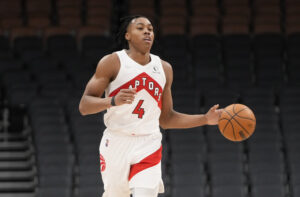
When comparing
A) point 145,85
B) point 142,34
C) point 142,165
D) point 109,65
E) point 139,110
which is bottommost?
point 142,165

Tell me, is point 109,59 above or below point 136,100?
above

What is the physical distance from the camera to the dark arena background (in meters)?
8.56

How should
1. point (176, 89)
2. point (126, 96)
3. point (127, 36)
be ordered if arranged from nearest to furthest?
1. point (126, 96)
2. point (127, 36)
3. point (176, 89)

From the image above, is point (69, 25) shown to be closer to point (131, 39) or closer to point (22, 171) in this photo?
point (22, 171)

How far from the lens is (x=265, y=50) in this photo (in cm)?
1036

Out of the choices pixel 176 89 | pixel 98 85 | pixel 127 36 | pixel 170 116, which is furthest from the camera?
pixel 176 89

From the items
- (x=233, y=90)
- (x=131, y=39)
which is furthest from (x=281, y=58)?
(x=131, y=39)

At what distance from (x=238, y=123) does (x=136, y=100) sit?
0.78m

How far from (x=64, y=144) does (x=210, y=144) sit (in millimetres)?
2222

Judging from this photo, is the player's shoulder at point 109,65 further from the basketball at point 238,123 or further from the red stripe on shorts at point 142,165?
the basketball at point 238,123

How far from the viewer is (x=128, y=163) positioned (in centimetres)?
437

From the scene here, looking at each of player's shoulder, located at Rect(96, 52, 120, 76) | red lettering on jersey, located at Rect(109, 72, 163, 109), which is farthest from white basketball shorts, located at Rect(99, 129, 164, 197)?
player's shoulder, located at Rect(96, 52, 120, 76)

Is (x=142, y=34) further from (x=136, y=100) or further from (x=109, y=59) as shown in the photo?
(x=136, y=100)

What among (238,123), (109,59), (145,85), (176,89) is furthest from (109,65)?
(176,89)
